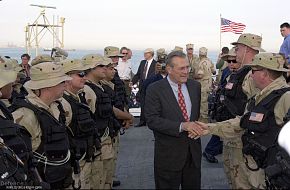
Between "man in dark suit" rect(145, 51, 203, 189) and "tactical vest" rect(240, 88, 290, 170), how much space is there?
571mm

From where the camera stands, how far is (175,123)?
4527mm

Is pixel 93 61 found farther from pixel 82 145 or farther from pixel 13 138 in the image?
pixel 13 138

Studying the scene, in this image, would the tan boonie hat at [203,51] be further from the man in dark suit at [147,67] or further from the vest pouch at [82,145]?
the vest pouch at [82,145]

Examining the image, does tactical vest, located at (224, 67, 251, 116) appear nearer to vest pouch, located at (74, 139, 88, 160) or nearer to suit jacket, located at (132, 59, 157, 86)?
vest pouch, located at (74, 139, 88, 160)

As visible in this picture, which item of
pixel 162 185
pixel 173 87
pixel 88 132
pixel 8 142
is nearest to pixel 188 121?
pixel 173 87

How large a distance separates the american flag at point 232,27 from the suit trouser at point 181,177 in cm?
1299

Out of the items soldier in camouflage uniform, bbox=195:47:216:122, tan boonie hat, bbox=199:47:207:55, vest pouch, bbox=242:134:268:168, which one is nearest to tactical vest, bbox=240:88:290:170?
vest pouch, bbox=242:134:268:168

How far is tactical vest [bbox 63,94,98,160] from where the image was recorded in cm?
452

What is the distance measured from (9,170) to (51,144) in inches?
44.9

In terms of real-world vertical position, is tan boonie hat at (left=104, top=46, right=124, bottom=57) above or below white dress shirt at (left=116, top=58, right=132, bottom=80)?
above

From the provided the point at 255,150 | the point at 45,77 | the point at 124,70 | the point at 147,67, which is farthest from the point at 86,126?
the point at 124,70

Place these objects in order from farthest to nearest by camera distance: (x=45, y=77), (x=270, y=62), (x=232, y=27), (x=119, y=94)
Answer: (x=232, y=27) < (x=119, y=94) < (x=270, y=62) < (x=45, y=77)

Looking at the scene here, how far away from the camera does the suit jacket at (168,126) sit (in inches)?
181

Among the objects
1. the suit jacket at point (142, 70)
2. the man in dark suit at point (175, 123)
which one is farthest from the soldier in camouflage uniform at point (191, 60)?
the man in dark suit at point (175, 123)
